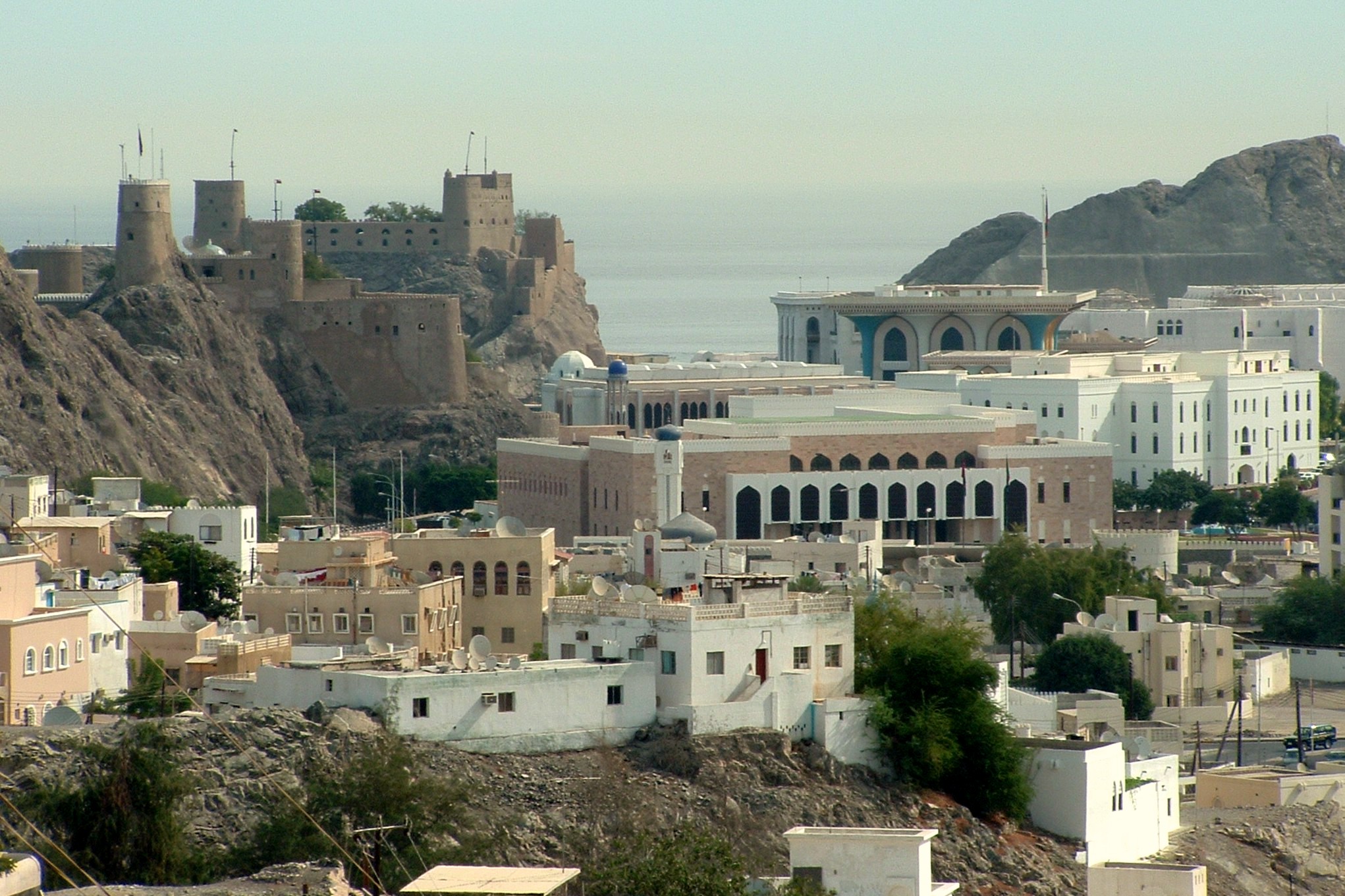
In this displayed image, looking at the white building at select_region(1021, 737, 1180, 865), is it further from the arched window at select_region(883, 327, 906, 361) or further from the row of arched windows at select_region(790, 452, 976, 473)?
the arched window at select_region(883, 327, 906, 361)

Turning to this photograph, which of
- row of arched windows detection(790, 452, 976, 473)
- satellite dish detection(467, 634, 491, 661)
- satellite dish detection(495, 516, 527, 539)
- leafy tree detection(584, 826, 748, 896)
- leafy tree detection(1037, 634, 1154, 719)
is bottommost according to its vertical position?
leafy tree detection(1037, 634, 1154, 719)

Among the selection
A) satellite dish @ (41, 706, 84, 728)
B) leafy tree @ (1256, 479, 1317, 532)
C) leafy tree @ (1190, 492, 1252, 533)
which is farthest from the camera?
leafy tree @ (1190, 492, 1252, 533)

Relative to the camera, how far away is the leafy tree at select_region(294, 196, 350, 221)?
138 metres

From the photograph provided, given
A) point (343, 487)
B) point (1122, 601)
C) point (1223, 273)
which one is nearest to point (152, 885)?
point (1122, 601)

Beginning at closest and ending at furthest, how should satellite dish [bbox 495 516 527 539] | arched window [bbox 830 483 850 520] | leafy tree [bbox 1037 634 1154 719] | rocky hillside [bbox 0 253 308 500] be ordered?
satellite dish [bbox 495 516 527 539] → leafy tree [bbox 1037 634 1154 719] → arched window [bbox 830 483 850 520] → rocky hillside [bbox 0 253 308 500]

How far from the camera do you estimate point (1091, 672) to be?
54.2m

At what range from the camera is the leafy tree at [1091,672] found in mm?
53969

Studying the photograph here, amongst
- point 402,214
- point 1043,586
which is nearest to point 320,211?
point 402,214

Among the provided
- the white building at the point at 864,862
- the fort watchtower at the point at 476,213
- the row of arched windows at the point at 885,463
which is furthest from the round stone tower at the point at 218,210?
the white building at the point at 864,862

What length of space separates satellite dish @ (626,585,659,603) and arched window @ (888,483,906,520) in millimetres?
43586

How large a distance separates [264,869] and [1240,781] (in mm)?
18671

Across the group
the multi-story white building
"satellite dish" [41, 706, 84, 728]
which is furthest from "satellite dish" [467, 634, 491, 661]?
the multi-story white building

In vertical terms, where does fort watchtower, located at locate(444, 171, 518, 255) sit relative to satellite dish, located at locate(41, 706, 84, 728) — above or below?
above

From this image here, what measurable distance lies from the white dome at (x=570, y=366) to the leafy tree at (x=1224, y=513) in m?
26.9
